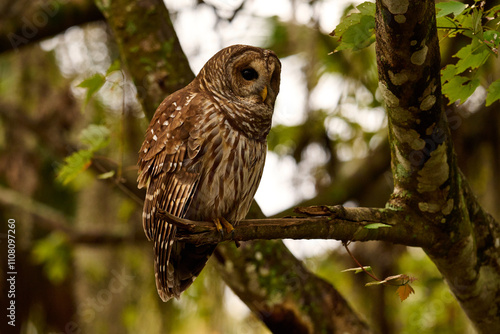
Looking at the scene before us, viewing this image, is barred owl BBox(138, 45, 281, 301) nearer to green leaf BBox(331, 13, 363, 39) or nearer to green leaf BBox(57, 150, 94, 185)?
green leaf BBox(57, 150, 94, 185)

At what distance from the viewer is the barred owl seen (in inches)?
101

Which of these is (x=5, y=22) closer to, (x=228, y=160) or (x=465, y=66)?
(x=228, y=160)

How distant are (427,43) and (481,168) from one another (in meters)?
3.55

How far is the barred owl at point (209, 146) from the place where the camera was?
8.43 ft

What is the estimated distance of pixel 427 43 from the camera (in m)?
1.96

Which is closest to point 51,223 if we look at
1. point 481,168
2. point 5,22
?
point 5,22

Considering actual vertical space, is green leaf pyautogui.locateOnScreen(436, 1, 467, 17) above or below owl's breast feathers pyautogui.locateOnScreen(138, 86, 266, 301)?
above

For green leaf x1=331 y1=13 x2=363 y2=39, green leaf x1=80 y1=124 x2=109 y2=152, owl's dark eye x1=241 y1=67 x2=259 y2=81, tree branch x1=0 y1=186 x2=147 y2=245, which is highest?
green leaf x1=331 y1=13 x2=363 y2=39

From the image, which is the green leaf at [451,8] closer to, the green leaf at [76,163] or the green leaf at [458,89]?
the green leaf at [458,89]

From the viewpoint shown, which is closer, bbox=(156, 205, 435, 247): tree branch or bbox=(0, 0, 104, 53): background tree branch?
bbox=(156, 205, 435, 247): tree branch

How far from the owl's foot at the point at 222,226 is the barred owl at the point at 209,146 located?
1cm

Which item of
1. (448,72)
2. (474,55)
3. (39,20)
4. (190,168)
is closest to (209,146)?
(190,168)

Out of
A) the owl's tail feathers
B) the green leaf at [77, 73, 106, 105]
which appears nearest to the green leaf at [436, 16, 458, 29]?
the owl's tail feathers

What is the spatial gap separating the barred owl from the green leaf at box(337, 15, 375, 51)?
1.77ft
